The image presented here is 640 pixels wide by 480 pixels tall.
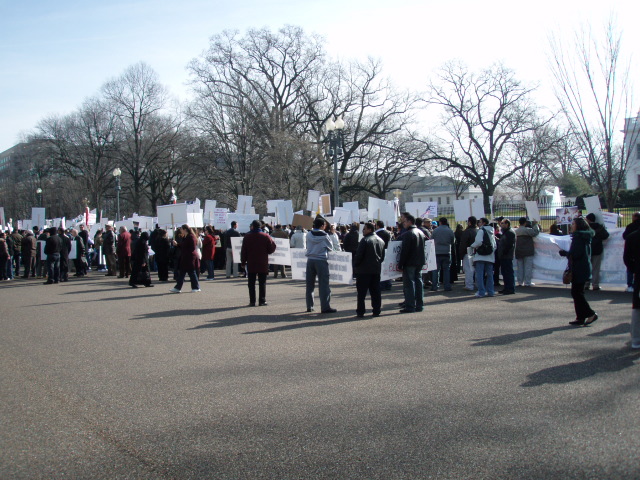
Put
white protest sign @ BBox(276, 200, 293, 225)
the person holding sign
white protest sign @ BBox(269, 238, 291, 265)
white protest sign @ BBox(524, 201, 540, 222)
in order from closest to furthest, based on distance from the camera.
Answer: the person holding sign
white protest sign @ BBox(269, 238, 291, 265)
white protest sign @ BBox(524, 201, 540, 222)
white protest sign @ BBox(276, 200, 293, 225)

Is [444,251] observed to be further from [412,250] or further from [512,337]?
[512,337]

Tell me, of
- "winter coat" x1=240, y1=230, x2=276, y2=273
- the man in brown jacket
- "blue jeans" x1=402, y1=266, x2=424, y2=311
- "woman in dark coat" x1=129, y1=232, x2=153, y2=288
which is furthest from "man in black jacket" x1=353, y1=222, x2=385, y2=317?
"woman in dark coat" x1=129, y1=232, x2=153, y2=288

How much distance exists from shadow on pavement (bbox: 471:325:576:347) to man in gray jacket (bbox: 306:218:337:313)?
3804 mm

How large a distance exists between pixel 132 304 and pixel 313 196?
10.6 metres

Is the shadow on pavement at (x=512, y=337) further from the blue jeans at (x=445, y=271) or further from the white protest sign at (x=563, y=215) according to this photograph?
the white protest sign at (x=563, y=215)

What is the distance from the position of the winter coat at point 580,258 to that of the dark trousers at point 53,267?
16.4 m

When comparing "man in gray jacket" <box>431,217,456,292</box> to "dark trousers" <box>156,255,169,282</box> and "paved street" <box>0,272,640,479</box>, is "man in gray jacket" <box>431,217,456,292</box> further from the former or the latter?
"dark trousers" <box>156,255,169,282</box>

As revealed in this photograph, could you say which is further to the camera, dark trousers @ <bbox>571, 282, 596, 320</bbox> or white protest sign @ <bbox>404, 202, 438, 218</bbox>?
white protest sign @ <bbox>404, 202, 438, 218</bbox>

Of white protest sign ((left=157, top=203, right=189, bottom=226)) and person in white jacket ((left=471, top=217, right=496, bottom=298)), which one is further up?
white protest sign ((left=157, top=203, right=189, bottom=226))

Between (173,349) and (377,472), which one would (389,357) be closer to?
(173,349)

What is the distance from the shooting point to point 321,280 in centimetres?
1200

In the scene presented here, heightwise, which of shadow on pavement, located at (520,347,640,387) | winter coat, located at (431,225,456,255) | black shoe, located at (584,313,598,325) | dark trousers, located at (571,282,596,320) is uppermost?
winter coat, located at (431,225,456,255)

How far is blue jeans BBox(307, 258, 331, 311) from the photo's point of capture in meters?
11.9

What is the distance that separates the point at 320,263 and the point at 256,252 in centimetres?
176
